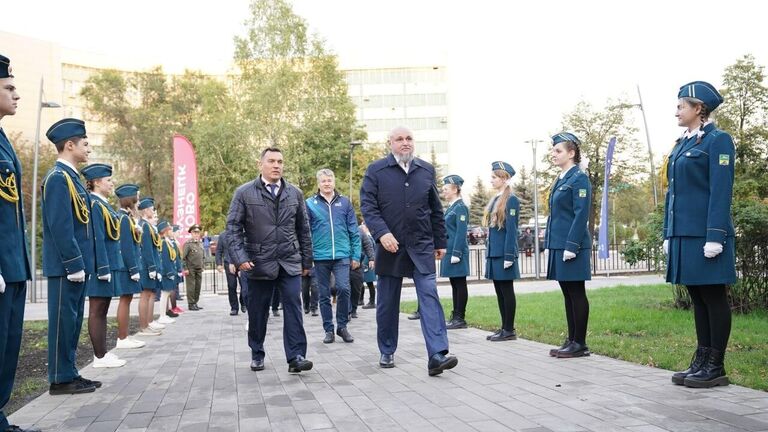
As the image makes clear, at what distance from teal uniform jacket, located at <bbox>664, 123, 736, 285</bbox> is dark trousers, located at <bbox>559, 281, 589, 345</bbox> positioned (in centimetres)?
153

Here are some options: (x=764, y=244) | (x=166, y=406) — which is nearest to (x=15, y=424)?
(x=166, y=406)

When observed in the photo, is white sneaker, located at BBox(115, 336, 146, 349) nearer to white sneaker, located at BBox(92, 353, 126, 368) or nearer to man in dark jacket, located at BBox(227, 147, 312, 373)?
white sneaker, located at BBox(92, 353, 126, 368)

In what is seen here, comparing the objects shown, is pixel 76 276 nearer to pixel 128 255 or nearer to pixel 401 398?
pixel 128 255

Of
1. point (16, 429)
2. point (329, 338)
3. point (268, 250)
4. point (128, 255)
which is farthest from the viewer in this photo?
point (329, 338)

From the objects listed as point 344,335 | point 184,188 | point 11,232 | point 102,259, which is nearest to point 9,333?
point 11,232

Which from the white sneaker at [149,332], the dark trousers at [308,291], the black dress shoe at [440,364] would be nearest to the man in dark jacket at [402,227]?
the black dress shoe at [440,364]

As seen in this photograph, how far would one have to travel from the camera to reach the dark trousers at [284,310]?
694 centimetres

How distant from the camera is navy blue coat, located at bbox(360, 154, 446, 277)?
6.83 metres

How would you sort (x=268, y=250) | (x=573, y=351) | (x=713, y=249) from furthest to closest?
(x=573, y=351), (x=268, y=250), (x=713, y=249)

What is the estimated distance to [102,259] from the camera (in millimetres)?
6883

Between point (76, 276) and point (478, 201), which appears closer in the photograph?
point (76, 276)

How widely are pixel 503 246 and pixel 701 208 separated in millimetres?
3622

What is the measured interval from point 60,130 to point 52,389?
8.00 ft

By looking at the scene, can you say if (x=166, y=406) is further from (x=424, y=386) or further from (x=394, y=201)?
(x=394, y=201)
